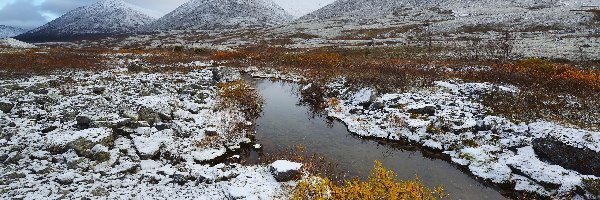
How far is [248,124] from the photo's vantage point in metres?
17.1

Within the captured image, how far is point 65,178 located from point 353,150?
31.6ft

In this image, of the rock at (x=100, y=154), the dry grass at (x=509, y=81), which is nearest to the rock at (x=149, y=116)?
the rock at (x=100, y=154)

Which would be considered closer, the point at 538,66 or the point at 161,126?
the point at 161,126

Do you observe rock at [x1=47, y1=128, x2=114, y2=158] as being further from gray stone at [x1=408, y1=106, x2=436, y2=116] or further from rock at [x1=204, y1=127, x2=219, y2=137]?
gray stone at [x1=408, y1=106, x2=436, y2=116]

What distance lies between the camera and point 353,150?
14516mm

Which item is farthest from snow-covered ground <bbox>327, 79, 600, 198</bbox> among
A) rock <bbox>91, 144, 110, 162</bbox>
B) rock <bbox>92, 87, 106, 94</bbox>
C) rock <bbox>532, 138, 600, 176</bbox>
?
rock <bbox>92, 87, 106, 94</bbox>

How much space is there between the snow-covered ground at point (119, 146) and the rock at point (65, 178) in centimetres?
3

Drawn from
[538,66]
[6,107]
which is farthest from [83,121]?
[538,66]

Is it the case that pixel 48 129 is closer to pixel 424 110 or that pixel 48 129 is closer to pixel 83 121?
pixel 83 121

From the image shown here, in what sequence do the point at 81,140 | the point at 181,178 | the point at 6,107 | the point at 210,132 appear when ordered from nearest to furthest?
the point at 181,178 < the point at 81,140 < the point at 210,132 < the point at 6,107

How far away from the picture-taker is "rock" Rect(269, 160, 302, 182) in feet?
36.9

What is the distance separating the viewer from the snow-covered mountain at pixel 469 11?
77375mm

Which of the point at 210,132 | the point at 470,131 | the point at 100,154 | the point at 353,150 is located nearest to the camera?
the point at 100,154

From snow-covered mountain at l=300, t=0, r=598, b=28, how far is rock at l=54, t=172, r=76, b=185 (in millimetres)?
81202
